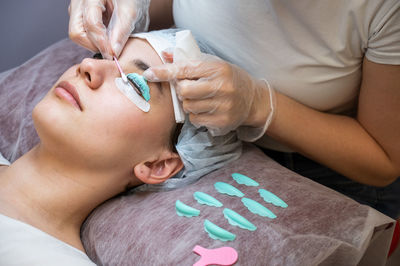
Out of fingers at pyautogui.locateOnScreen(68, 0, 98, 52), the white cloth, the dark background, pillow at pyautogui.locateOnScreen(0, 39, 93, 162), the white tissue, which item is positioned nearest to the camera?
the white cloth

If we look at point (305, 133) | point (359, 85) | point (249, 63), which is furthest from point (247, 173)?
point (359, 85)

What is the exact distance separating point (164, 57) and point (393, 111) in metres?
0.77

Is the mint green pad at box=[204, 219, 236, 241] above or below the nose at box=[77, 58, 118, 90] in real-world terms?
below

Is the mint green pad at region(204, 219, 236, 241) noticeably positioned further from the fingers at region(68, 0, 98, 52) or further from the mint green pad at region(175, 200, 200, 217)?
the fingers at region(68, 0, 98, 52)

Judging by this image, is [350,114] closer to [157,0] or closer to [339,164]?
[339,164]

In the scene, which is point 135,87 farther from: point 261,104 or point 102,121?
point 261,104

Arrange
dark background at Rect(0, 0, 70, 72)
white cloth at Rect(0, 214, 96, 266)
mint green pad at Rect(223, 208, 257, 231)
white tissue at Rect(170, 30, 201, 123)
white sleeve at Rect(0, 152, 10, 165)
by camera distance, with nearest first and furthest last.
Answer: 1. white cloth at Rect(0, 214, 96, 266)
2. mint green pad at Rect(223, 208, 257, 231)
3. white tissue at Rect(170, 30, 201, 123)
4. white sleeve at Rect(0, 152, 10, 165)
5. dark background at Rect(0, 0, 70, 72)

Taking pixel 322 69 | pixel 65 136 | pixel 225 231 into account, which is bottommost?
pixel 225 231

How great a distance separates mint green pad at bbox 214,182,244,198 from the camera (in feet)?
4.32

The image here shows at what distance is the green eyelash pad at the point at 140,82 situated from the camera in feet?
4.09

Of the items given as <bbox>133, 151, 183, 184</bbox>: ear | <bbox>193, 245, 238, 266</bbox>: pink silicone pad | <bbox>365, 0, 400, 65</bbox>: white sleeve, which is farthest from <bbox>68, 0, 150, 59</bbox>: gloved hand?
<bbox>365, 0, 400, 65</bbox>: white sleeve

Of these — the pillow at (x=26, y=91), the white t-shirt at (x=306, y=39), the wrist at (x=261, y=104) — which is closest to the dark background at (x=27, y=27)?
the pillow at (x=26, y=91)

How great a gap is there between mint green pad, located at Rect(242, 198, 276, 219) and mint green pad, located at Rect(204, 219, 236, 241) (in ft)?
0.42

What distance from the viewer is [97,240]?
4.22ft
